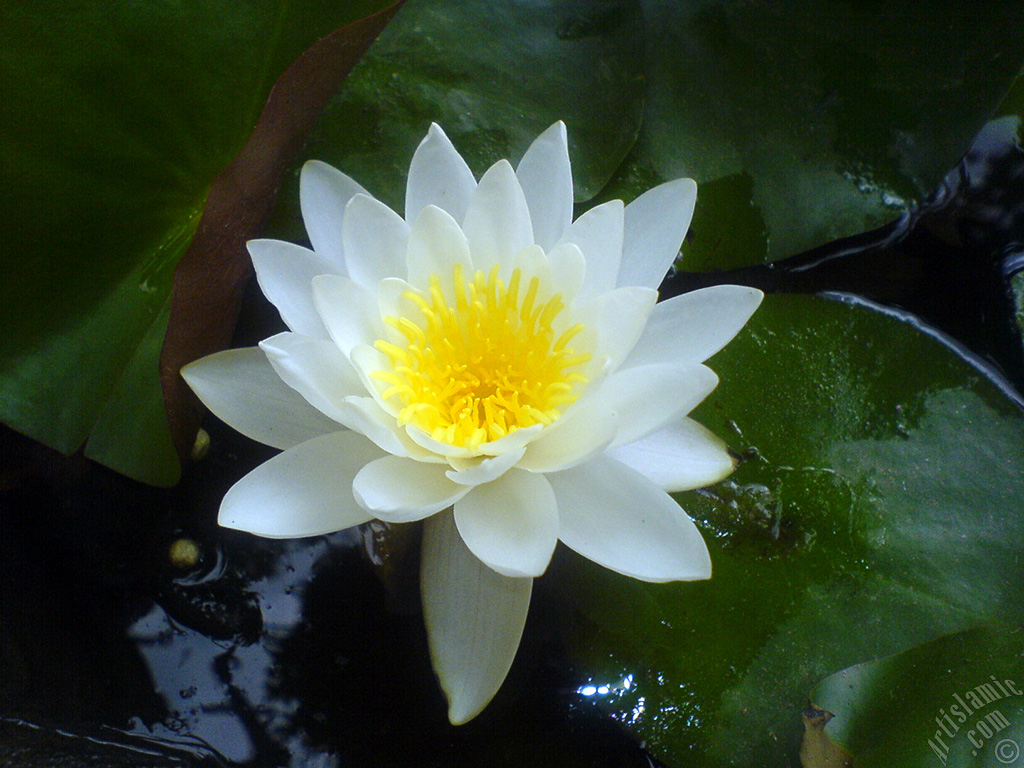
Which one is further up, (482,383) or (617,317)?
(617,317)

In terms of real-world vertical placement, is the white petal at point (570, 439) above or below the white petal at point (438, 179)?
below

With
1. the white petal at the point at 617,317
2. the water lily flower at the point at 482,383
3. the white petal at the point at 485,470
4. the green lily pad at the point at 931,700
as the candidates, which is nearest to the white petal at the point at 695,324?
the water lily flower at the point at 482,383

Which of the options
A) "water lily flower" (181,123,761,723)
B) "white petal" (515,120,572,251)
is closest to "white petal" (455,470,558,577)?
"water lily flower" (181,123,761,723)

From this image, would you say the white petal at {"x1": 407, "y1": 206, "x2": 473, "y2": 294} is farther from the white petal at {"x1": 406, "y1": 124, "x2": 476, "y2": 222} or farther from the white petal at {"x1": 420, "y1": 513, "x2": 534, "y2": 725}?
the white petal at {"x1": 420, "y1": 513, "x2": 534, "y2": 725}

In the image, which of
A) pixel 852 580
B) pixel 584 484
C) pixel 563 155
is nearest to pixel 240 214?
pixel 563 155

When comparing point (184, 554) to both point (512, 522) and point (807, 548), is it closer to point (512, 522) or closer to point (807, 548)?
point (512, 522)

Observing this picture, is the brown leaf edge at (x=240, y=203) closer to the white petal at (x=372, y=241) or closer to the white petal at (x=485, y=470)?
the white petal at (x=372, y=241)

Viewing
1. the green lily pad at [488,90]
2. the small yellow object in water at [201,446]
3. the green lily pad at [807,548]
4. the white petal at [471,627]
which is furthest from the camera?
the small yellow object in water at [201,446]

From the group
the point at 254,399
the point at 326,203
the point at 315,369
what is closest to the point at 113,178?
the point at 326,203
